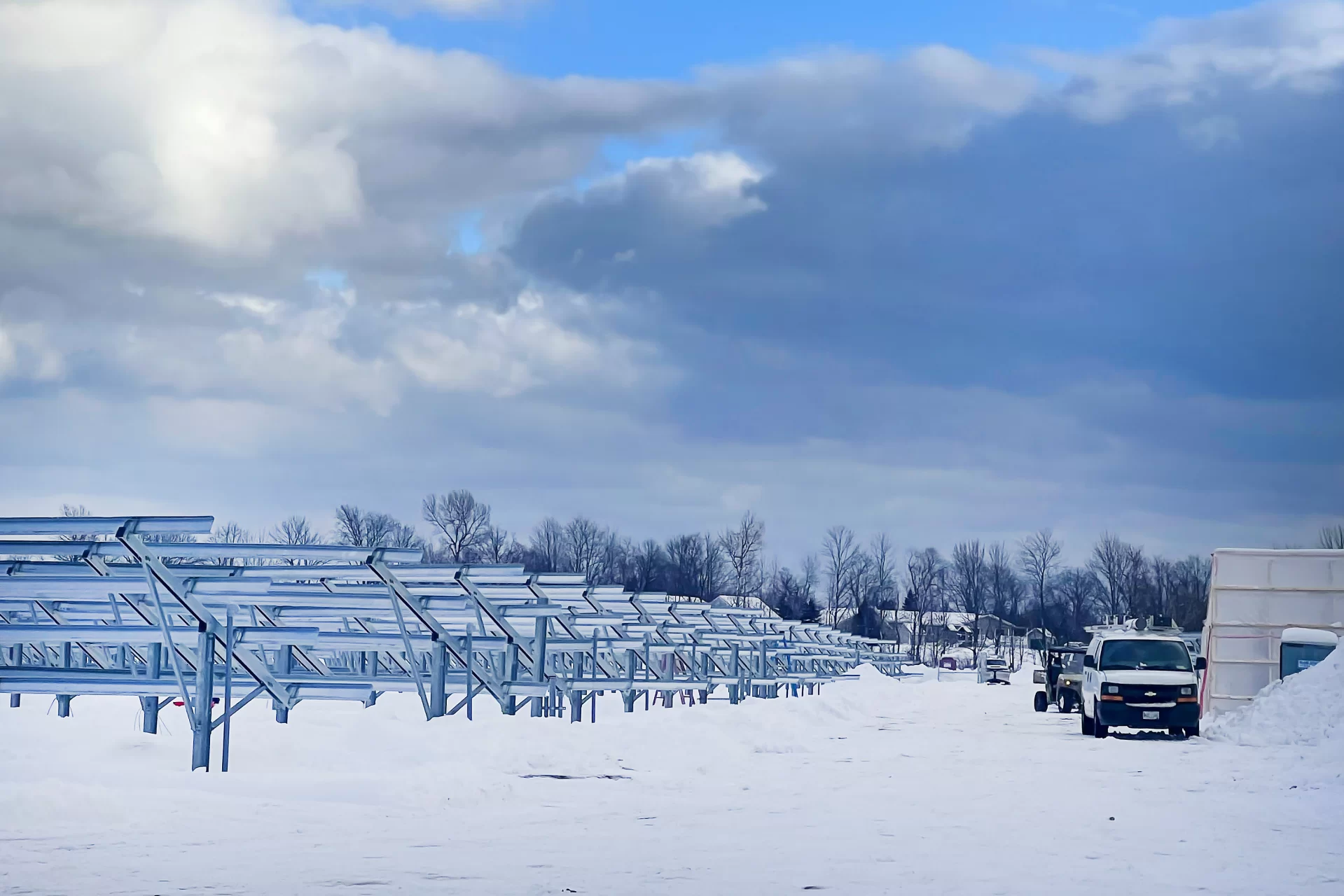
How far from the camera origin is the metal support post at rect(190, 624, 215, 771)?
15781 millimetres

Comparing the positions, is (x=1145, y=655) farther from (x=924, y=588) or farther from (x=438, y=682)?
(x=924, y=588)

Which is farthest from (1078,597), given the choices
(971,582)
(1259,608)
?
(1259,608)

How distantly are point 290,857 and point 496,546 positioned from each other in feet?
306

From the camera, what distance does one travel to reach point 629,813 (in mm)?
14227

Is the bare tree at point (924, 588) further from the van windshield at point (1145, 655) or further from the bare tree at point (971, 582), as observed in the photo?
the van windshield at point (1145, 655)

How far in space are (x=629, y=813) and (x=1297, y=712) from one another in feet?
52.4

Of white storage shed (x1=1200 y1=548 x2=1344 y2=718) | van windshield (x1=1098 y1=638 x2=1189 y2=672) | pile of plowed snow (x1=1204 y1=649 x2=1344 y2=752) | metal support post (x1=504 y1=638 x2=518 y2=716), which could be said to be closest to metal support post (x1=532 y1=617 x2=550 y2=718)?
metal support post (x1=504 y1=638 x2=518 y2=716)

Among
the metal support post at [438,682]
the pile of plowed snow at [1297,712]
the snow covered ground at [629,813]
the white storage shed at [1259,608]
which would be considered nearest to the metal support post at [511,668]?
the metal support post at [438,682]

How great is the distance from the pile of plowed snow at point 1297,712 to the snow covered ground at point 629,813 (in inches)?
28.4

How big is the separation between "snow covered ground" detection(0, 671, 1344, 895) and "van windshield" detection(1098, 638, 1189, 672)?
3349mm

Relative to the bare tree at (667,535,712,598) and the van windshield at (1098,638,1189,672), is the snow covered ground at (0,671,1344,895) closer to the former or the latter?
the van windshield at (1098,638,1189,672)

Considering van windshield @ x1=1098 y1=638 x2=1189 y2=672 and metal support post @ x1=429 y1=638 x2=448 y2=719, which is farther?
van windshield @ x1=1098 y1=638 x2=1189 y2=672

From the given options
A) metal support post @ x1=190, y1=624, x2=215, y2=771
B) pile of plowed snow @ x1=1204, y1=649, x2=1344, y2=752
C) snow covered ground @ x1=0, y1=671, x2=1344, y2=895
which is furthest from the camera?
pile of plowed snow @ x1=1204, y1=649, x2=1344, y2=752

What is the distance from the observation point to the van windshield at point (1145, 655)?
27781 millimetres
